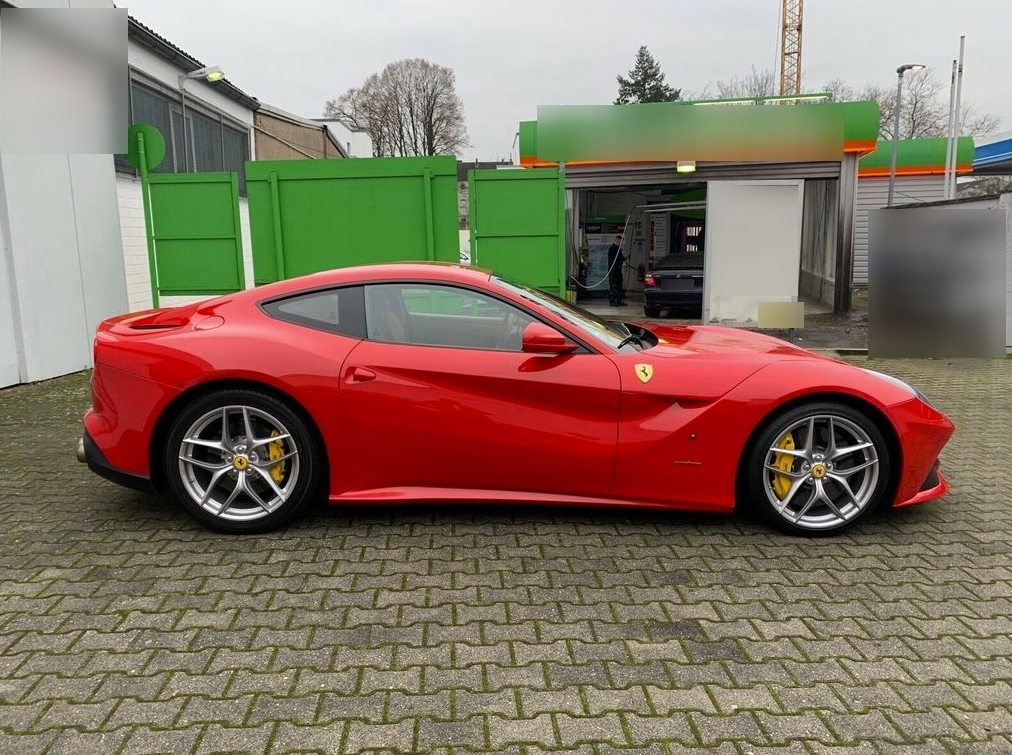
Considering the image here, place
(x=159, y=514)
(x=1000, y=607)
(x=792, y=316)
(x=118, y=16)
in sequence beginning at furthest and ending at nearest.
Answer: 1. (x=792, y=316)
2. (x=118, y=16)
3. (x=159, y=514)
4. (x=1000, y=607)

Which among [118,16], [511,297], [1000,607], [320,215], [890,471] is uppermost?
[118,16]

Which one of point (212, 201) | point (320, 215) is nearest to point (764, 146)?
point (320, 215)

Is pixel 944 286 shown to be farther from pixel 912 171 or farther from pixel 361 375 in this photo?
pixel 912 171

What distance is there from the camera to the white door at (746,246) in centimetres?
1200

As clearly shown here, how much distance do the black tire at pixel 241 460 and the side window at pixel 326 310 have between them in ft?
1.44

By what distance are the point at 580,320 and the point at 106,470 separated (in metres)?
2.52

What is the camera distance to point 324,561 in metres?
3.52

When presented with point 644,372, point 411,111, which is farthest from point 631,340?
point 411,111

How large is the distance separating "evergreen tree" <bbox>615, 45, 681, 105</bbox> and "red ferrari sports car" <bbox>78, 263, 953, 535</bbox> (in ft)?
193

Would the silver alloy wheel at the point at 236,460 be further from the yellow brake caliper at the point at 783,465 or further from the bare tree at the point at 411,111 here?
the bare tree at the point at 411,111

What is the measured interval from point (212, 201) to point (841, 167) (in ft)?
35.8

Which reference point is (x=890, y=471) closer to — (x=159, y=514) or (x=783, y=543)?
(x=783, y=543)

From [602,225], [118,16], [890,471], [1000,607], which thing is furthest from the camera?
[602,225]

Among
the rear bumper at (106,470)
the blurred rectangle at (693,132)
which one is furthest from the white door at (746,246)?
the rear bumper at (106,470)
